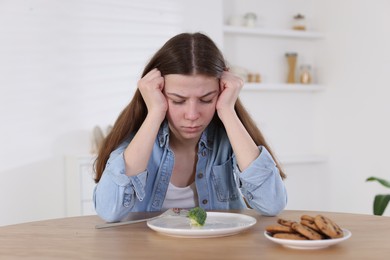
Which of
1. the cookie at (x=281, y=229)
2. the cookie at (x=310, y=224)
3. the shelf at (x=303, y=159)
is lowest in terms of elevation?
the shelf at (x=303, y=159)

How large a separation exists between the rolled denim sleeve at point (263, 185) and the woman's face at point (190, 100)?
8.2 inches

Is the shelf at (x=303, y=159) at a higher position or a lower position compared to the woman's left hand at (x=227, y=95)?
lower

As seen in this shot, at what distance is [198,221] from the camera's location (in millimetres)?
1479

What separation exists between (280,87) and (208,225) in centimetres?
310

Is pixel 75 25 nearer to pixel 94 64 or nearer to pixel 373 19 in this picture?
pixel 94 64

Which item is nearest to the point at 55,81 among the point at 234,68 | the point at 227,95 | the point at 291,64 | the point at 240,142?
the point at 234,68

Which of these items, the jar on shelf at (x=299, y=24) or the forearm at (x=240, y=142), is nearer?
the forearm at (x=240, y=142)

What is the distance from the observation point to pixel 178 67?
6.01 feet

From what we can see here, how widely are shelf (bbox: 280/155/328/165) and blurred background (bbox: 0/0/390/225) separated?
1 cm

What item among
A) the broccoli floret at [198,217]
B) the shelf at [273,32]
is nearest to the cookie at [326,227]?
the broccoli floret at [198,217]

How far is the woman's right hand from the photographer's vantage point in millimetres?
1830

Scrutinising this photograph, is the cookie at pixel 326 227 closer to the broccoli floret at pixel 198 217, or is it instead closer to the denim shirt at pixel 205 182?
the broccoli floret at pixel 198 217

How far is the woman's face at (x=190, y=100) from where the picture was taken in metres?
1.79

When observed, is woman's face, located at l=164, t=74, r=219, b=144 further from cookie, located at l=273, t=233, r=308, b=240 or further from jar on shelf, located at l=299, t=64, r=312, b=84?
jar on shelf, located at l=299, t=64, r=312, b=84
